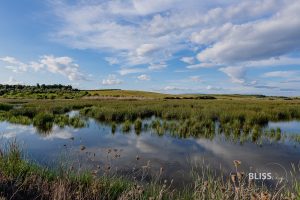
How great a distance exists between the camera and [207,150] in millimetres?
12281

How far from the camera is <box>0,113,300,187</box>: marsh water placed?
30.0ft

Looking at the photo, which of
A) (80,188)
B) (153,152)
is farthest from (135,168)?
(80,188)

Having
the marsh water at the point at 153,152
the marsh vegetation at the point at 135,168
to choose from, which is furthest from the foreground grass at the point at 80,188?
the marsh water at the point at 153,152

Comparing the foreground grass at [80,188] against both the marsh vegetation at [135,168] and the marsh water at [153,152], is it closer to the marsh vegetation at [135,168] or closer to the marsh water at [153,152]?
the marsh vegetation at [135,168]

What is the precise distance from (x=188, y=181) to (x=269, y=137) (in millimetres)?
8921

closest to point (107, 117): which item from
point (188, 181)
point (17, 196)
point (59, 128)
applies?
point (59, 128)

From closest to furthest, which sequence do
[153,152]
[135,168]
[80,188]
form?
[80,188], [135,168], [153,152]

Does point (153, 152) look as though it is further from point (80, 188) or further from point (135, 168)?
point (80, 188)

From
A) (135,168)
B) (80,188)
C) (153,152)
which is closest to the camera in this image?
(80,188)

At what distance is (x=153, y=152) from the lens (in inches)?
464

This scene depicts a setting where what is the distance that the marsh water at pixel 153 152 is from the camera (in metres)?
9.16

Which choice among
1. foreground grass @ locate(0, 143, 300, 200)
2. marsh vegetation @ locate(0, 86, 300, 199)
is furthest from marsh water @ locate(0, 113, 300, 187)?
foreground grass @ locate(0, 143, 300, 200)

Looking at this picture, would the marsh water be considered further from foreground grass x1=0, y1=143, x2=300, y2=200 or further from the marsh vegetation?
foreground grass x1=0, y1=143, x2=300, y2=200

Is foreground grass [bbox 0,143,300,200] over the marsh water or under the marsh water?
over
